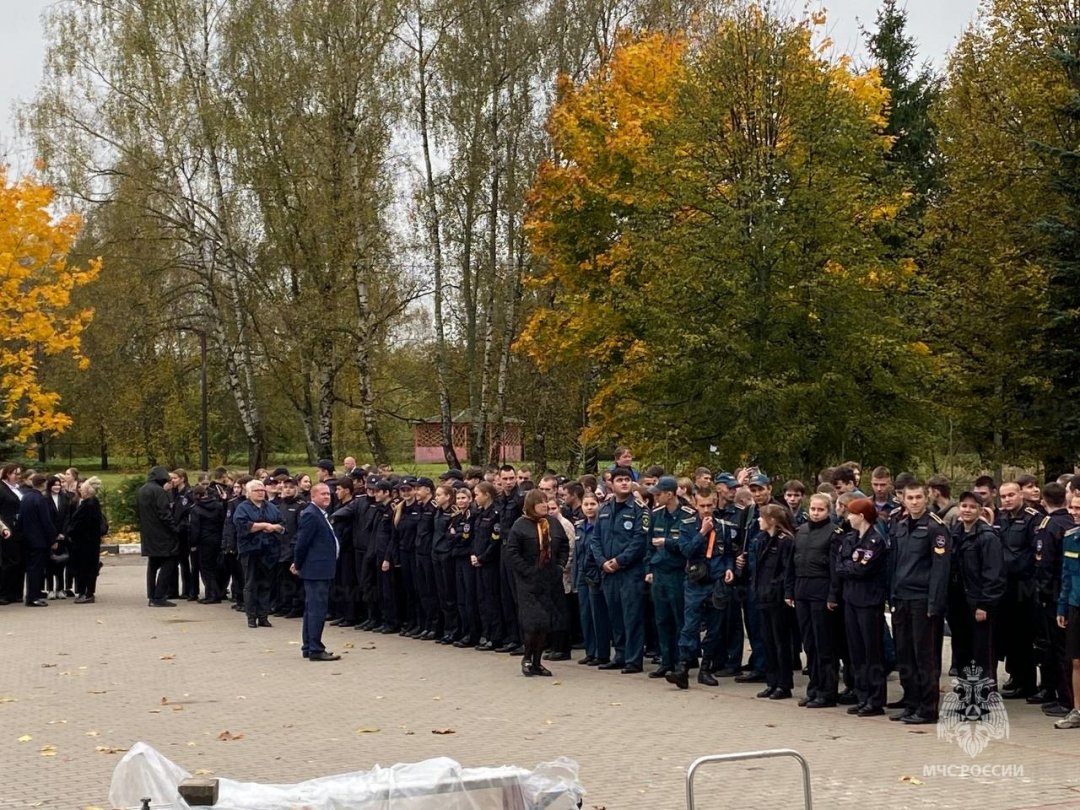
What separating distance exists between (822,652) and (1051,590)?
209 centimetres

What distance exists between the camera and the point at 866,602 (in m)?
12.6

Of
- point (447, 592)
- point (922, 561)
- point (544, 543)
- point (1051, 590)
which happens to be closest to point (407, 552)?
point (447, 592)

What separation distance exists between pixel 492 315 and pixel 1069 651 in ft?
103

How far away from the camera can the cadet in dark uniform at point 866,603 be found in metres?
12.6

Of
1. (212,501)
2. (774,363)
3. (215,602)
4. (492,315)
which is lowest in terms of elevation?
(215,602)

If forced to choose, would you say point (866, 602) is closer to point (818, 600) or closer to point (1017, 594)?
point (818, 600)

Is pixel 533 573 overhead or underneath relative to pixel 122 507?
underneath

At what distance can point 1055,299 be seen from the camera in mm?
30250

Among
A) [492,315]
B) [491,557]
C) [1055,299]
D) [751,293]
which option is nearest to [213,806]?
[491,557]

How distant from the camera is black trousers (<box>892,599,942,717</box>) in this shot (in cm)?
1207

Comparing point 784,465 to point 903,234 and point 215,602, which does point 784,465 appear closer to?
point 903,234

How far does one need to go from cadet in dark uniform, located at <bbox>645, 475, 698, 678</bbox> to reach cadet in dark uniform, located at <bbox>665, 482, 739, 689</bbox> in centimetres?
16

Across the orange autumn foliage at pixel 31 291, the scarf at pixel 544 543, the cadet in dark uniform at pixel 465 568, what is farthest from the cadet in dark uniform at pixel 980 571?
the orange autumn foliage at pixel 31 291

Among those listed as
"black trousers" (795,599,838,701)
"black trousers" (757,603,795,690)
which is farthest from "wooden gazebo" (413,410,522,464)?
"black trousers" (795,599,838,701)
